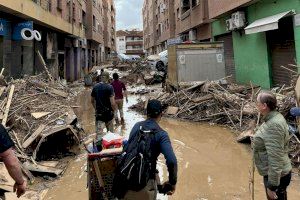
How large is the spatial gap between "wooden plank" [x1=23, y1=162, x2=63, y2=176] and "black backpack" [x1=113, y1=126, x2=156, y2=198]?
12.3 feet

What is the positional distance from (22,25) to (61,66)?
11.1 m

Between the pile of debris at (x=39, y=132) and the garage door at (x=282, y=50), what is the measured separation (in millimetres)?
8762

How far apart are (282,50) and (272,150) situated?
1153cm

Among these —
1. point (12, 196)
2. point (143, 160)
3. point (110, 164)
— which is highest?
point (143, 160)

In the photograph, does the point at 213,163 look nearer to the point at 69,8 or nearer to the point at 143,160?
the point at 143,160

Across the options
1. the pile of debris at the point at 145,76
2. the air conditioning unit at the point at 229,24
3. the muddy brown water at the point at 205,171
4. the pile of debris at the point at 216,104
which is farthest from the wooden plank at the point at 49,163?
the pile of debris at the point at 145,76

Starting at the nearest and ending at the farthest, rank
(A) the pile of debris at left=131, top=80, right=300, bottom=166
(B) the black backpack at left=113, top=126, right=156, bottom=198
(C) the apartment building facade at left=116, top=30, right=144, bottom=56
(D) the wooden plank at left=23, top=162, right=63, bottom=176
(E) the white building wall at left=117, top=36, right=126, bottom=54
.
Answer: (B) the black backpack at left=113, top=126, right=156, bottom=198, (D) the wooden plank at left=23, top=162, right=63, bottom=176, (A) the pile of debris at left=131, top=80, right=300, bottom=166, (E) the white building wall at left=117, top=36, right=126, bottom=54, (C) the apartment building facade at left=116, top=30, right=144, bottom=56

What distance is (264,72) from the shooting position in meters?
15.0

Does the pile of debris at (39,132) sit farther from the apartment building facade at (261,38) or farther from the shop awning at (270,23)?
the shop awning at (270,23)

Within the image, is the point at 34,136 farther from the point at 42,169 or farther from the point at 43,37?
the point at 43,37

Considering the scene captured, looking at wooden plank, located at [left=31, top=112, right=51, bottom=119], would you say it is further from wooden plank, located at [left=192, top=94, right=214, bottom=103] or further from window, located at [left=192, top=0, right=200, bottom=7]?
window, located at [left=192, top=0, right=200, bottom=7]

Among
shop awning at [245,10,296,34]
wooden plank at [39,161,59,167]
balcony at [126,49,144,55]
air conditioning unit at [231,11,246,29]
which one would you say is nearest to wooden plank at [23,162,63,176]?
wooden plank at [39,161,59,167]

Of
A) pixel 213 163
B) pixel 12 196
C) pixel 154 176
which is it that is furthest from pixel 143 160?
pixel 213 163

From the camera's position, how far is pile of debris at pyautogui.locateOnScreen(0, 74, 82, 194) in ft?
21.9
